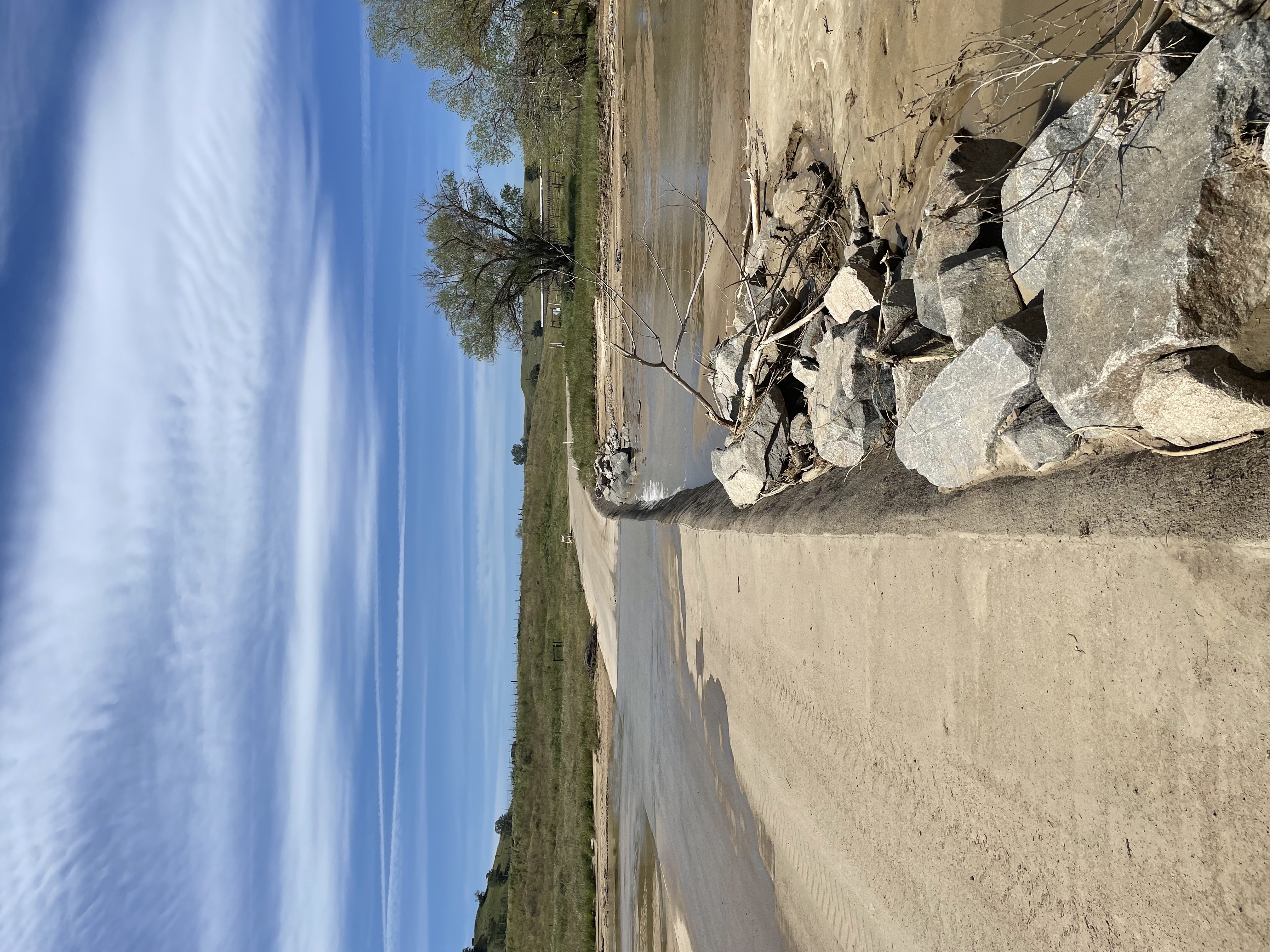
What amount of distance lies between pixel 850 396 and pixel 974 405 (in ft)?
4.83

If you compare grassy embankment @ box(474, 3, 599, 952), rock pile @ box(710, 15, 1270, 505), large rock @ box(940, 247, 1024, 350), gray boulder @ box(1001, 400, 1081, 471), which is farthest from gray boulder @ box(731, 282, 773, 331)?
grassy embankment @ box(474, 3, 599, 952)

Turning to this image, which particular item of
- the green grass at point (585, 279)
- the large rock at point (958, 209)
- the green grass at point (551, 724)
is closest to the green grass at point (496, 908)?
the green grass at point (551, 724)

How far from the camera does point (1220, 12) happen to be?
2924mm

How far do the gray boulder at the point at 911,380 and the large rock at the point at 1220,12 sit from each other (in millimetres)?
1910

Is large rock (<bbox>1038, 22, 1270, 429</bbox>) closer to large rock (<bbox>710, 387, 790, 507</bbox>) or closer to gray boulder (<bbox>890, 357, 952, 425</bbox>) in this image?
gray boulder (<bbox>890, 357, 952, 425</bbox>)

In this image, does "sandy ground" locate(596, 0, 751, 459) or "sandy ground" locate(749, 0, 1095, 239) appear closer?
"sandy ground" locate(749, 0, 1095, 239)

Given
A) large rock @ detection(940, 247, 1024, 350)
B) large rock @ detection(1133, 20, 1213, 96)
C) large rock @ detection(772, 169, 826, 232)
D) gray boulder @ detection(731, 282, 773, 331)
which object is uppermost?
large rock @ detection(772, 169, 826, 232)

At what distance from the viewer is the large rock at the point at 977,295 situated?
4.03 metres

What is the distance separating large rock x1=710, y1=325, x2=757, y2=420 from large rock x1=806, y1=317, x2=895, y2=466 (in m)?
1.57

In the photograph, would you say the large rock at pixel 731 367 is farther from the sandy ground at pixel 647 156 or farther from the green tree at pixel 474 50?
the green tree at pixel 474 50

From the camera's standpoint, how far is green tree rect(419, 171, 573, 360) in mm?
20469

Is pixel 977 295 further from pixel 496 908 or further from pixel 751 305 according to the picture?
pixel 496 908

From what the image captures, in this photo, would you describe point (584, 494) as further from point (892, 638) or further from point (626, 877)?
point (892, 638)

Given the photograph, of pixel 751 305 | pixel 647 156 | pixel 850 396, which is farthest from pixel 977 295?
pixel 647 156
